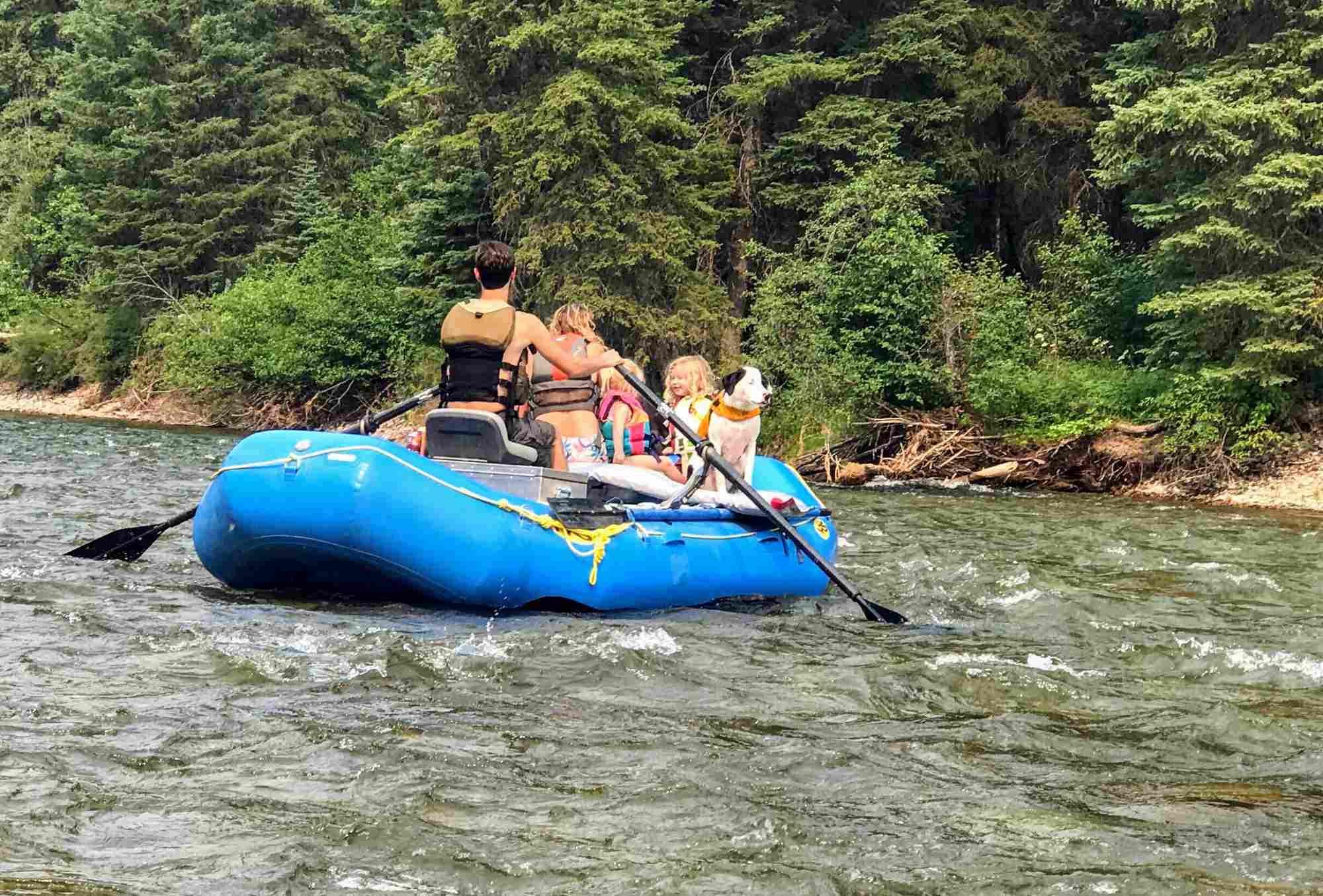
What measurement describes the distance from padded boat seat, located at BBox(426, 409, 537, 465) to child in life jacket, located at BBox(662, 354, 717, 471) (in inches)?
59.1

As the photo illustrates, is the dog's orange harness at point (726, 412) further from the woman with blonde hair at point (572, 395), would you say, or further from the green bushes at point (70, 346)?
the green bushes at point (70, 346)

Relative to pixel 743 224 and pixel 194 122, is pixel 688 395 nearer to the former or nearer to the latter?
pixel 743 224

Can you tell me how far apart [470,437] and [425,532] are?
2.75 feet

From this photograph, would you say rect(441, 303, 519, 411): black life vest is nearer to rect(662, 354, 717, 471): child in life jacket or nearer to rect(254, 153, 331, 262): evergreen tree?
rect(662, 354, 717, 471): child in life jacket

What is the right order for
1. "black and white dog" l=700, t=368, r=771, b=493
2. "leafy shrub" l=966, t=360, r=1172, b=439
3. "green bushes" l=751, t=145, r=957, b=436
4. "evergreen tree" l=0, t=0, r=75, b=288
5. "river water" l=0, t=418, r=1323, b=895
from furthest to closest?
"evergreen tree" l=0, t=0, r=75, b=288 → "green bushes" l=751, t=145, r=957, b=436 → "leafy shrub" l=966, t=360, r=1172, b=439 → "black and white dog" l=700, t=368, r=771, b=493 → "river water" l=0, t=418, r=1323, b=895

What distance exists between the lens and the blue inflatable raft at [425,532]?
768 cm

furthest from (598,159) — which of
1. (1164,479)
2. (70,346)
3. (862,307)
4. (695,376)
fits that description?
(70,346)

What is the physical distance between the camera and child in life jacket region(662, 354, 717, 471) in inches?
384

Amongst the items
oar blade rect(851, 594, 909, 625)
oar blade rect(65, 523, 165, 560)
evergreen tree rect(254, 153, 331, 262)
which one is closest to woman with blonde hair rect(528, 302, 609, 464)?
oar blade rect(851, 594, 909, 625)

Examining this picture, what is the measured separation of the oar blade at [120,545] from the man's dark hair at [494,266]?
2914 millimetres

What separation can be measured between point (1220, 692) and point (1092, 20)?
64.9ft

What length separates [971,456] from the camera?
776 inches

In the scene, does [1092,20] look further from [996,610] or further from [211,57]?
[211,57]

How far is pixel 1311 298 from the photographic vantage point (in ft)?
54.6
